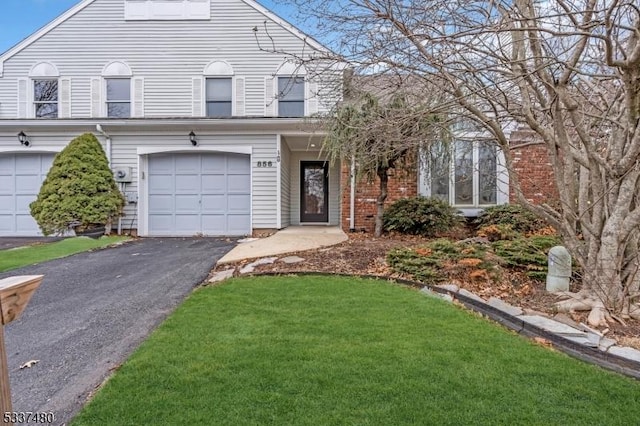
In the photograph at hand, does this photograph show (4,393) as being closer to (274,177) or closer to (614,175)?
(614,175)

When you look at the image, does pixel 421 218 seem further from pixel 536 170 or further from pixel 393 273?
pixel 536 170

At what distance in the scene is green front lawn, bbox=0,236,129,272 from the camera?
6.90 metres

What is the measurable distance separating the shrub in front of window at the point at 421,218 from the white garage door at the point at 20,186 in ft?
32.4

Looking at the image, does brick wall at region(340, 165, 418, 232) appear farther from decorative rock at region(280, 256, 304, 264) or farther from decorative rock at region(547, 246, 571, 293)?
decorative rock at region(547, 246, 571, 293)

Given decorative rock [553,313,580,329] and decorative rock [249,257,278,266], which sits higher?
decorative rock [249,257,278,266]

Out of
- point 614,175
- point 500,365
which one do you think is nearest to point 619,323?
point 614,175

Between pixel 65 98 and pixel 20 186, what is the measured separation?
2.94 m

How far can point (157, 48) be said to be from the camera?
39.3 ft

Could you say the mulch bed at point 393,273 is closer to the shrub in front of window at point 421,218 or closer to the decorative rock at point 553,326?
the decorative rock at point 553,326

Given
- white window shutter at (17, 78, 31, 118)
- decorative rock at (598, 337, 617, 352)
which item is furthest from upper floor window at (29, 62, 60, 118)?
decorative rock at (598, 337, 617, 352)

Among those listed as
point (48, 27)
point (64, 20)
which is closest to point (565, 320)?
point (64, 20)

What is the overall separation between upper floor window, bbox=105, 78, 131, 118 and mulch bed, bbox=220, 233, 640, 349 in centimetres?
814

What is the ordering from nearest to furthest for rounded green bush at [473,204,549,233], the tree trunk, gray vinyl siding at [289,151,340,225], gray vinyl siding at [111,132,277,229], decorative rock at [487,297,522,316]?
decorative rock at [487,297,522,316] < the tree trunk < rounded green bush at [473,204,549,233] < gray vinyl siding at [111,132,277,229] < gray vinyl siding at [289,151,340,225]

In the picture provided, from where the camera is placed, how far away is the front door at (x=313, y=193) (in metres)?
13.8
